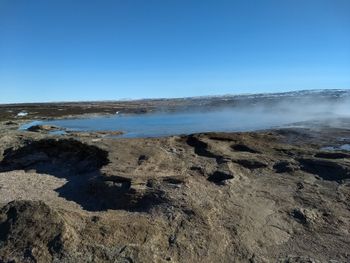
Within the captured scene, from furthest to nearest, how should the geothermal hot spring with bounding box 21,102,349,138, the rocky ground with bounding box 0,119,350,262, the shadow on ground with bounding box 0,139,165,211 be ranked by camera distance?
1. the geothermal hot spring with bounding box 21,102,349,138
2. the shadow on ground with bounding box 0,139,165,211
3. the rocky ground with bounding box 0,119,350,262

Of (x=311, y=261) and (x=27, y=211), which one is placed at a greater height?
(x=27, y=211)

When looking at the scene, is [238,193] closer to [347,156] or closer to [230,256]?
[230,256]

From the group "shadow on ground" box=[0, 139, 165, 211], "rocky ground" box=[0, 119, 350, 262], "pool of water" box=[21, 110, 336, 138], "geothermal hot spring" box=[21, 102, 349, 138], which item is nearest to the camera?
"rocky ground" box=[0, 119, 350, 262]

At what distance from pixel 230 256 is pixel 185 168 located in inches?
198

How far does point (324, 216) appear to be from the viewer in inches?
375

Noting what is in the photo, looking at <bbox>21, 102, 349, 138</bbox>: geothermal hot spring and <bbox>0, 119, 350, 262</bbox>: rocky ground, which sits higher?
<bbox>0, 119, 350, 262</bbox>: rocky ground

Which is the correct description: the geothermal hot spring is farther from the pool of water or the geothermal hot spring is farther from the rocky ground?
the rocky ground

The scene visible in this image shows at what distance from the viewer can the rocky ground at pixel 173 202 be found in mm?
7707

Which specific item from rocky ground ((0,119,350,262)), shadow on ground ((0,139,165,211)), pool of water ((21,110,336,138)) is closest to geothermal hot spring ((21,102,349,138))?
pool of water ((21,110,336,138))

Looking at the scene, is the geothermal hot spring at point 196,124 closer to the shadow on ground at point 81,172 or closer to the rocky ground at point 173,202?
the shadow on ground at point 81,172

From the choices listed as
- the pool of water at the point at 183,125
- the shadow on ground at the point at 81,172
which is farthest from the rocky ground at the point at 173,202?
the pool of water at the point at 183,125

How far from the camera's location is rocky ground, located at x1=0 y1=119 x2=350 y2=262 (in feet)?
25.3

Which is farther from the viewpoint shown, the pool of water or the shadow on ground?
the pool of water

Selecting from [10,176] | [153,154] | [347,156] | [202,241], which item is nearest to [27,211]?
[202,241]
